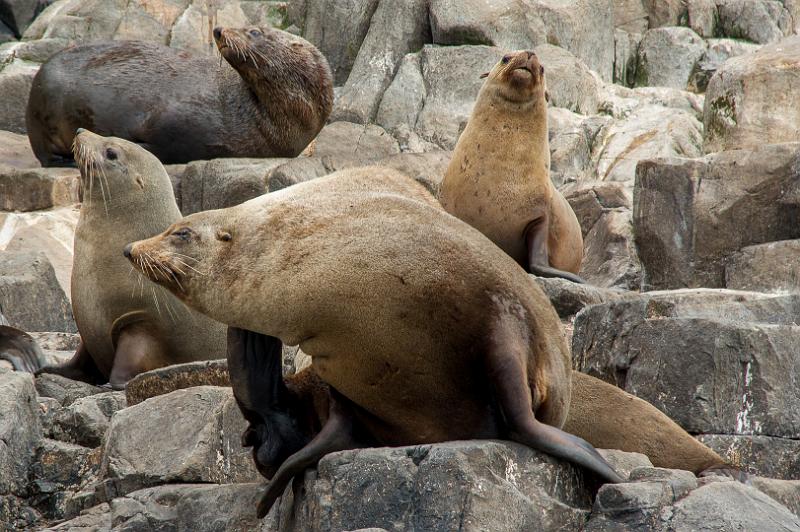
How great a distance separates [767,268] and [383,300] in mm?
5847

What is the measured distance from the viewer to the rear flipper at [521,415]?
388 cm

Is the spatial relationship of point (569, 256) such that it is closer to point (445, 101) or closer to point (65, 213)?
point (65, 213)

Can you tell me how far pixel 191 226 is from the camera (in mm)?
4473

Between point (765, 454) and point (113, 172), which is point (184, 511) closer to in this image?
point (765, 454)

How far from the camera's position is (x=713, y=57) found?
1647 centimetres

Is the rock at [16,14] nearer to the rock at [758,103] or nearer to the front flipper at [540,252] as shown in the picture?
the rock at [758,103]

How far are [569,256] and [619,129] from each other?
5672 mm

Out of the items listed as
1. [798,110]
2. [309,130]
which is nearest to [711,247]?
[798,110]

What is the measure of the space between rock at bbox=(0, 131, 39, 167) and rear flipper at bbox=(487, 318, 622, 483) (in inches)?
385

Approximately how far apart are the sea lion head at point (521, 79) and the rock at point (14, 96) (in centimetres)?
760

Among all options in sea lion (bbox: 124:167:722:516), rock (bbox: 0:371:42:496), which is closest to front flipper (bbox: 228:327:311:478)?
sea lion (bbox: 124:167:722:516)

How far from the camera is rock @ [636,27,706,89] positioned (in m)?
16.4

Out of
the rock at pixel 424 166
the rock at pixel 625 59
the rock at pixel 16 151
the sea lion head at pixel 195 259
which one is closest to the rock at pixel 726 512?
the sea lion head at pixel 195 259

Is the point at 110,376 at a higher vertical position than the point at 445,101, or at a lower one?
higher
